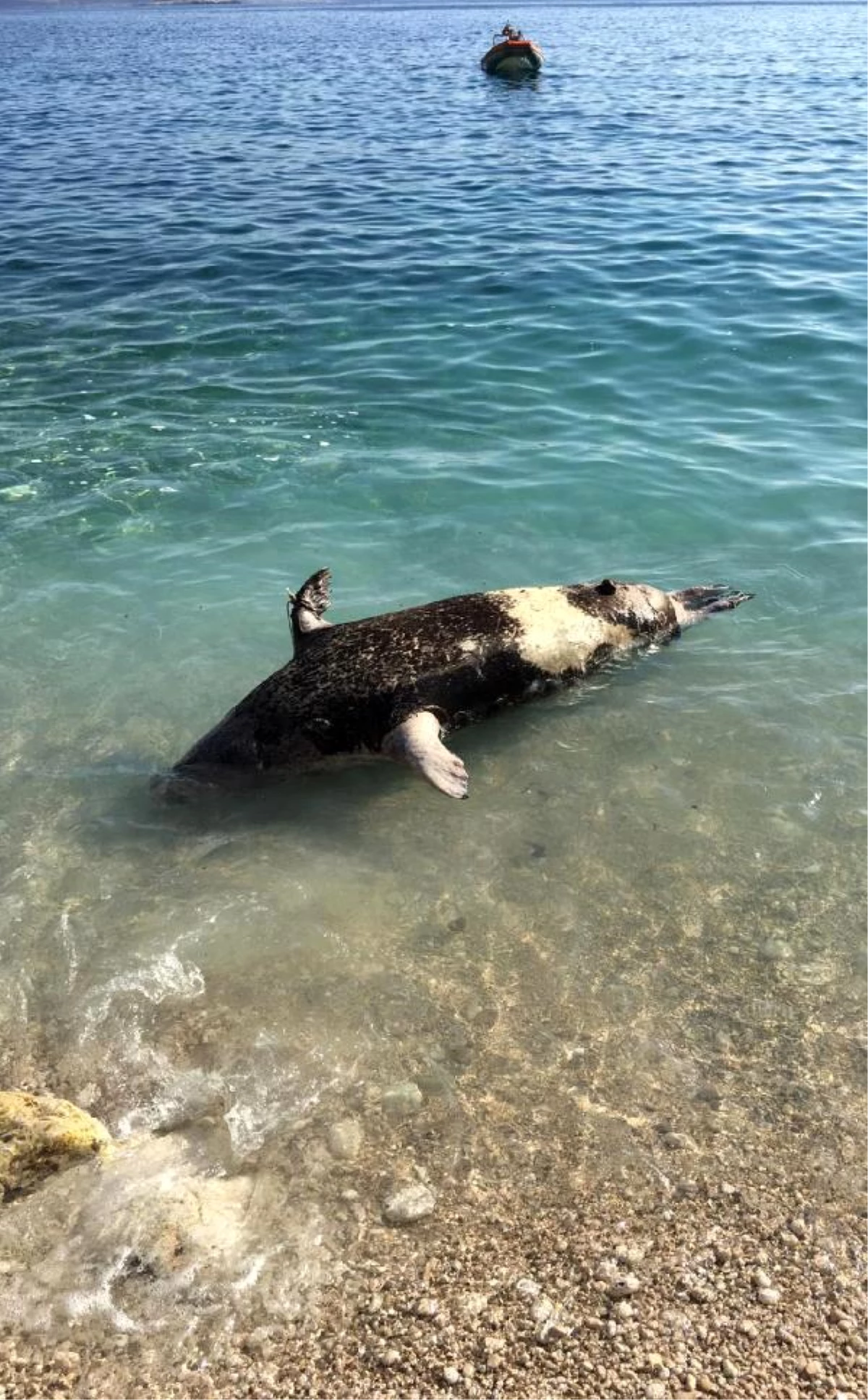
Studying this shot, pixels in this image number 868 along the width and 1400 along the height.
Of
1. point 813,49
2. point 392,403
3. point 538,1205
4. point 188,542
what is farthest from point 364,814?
point 813,49

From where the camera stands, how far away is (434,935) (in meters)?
5.48

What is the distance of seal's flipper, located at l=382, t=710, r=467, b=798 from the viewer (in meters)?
6.07

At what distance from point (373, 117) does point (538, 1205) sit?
4010 centimetres

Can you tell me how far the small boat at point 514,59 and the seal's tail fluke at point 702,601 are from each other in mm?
43644

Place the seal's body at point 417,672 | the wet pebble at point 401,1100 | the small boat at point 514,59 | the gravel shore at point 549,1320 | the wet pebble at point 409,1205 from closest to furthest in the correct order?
1. the gravel shore at point 549,1320
2. the wet pebble at point 409,1205
3. the wet pebble at point 401,1100
4. the seal's body at point 417,672
5. the small boat at point 514,59

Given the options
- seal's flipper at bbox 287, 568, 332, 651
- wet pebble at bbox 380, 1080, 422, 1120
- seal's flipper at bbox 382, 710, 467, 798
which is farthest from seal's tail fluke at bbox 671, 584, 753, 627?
wet pebble at bbox 380, 1080, 422, 1120

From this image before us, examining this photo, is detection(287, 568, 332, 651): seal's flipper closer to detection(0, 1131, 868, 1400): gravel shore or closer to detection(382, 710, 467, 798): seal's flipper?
detection(382, 710, 467, 798): seal's flipper

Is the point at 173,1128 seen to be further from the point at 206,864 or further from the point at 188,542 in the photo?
the point at 188,542

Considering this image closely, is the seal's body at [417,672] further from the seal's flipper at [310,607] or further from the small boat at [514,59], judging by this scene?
the small boat at [514,59]

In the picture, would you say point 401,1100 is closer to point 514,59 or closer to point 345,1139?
point 345,1139

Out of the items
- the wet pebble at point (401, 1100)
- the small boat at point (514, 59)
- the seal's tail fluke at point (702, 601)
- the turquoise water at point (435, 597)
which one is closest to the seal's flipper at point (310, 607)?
the turquoise water at point (435, 597)

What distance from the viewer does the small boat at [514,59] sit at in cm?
4281

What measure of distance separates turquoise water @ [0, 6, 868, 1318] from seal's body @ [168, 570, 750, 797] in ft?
0.87

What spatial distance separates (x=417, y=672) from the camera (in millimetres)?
7016
